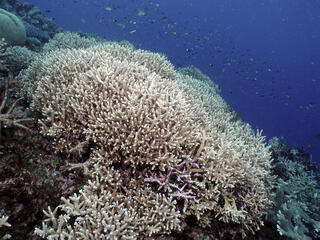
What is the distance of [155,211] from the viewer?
2.79 m

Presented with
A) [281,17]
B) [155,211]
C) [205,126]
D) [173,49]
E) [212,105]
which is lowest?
[155,211]

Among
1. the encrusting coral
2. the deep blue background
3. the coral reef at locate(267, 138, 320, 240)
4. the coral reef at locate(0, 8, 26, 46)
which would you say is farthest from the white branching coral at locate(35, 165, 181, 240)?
the deep blue background

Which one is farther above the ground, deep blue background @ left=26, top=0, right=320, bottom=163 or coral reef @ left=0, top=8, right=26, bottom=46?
deep blue background @ left=26, top=0, right=320, bottom=163

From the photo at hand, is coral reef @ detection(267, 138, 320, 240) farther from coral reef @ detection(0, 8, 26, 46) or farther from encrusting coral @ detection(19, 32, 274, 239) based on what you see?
coral reef @ detection(0, 8, 26, 46)

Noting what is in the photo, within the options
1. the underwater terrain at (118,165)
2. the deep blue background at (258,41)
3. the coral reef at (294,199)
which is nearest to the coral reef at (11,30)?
the underwater terrain at (118,165)

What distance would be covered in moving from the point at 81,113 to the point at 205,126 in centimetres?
244

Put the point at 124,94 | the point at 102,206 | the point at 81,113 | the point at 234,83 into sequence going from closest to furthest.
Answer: the point at 102,206 → the point at 81,113 → the point at 124,94 → the point at 234,83

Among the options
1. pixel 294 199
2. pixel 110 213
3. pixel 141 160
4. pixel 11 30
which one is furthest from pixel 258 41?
pixel 110 213

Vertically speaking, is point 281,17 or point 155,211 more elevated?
point 281,17

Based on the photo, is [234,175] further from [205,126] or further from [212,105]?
[212,105]

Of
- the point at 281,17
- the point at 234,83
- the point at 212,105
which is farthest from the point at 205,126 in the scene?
the point at 281,17

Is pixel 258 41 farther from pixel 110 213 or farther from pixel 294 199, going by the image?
pixel 110 213

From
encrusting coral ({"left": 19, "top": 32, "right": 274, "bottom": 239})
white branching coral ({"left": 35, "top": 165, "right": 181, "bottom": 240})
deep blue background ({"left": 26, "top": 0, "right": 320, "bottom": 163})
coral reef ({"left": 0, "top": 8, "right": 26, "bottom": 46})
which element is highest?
deep blue background ({"left": 26, "top": 0, "right": 320, "bottom": 163})

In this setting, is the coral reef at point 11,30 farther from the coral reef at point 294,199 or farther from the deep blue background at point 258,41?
the deep blue background at point 258,41
